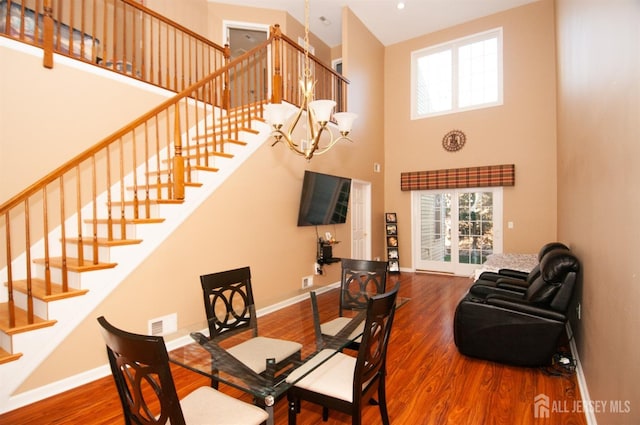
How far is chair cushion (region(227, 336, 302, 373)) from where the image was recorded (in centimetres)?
181

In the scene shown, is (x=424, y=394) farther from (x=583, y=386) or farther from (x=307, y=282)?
(x=307, y=282)

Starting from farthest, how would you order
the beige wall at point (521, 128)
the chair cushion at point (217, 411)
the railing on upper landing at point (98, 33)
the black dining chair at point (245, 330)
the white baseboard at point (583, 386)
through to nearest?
the beige wall at point (521, 128), the railing on upper landing at point (98, 33), the white baseboard at point (583, 386), the black dining chair at point (245, 330), the chair cushion at point (217, 411)

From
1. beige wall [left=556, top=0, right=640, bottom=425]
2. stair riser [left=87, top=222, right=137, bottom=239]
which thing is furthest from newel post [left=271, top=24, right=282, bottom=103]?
beige wall [left=556, top=0, right=640, bottom=425]

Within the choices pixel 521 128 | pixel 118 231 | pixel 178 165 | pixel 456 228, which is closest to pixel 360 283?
pixel 178 165

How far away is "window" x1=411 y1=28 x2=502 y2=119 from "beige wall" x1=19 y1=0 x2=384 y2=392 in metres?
1.49

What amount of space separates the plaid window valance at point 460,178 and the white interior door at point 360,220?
39.6 inches

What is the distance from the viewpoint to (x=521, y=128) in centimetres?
607

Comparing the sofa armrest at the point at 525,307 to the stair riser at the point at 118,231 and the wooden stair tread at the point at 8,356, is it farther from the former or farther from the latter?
the wooden stair tread at the point at 8,356

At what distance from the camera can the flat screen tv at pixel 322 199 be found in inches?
189

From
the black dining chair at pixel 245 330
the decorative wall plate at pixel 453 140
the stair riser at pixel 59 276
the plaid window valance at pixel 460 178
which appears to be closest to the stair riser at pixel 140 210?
the stair riser at pixel 59 276

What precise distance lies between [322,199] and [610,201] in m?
3.62

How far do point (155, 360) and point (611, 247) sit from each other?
2333 millimetres

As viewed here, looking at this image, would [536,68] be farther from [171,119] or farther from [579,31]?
Answer: [171,119]

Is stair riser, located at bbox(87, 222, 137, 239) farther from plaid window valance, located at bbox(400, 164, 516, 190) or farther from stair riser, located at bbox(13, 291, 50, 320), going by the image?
plaid window valance, located at bbox(400, 164, 516, 190)
